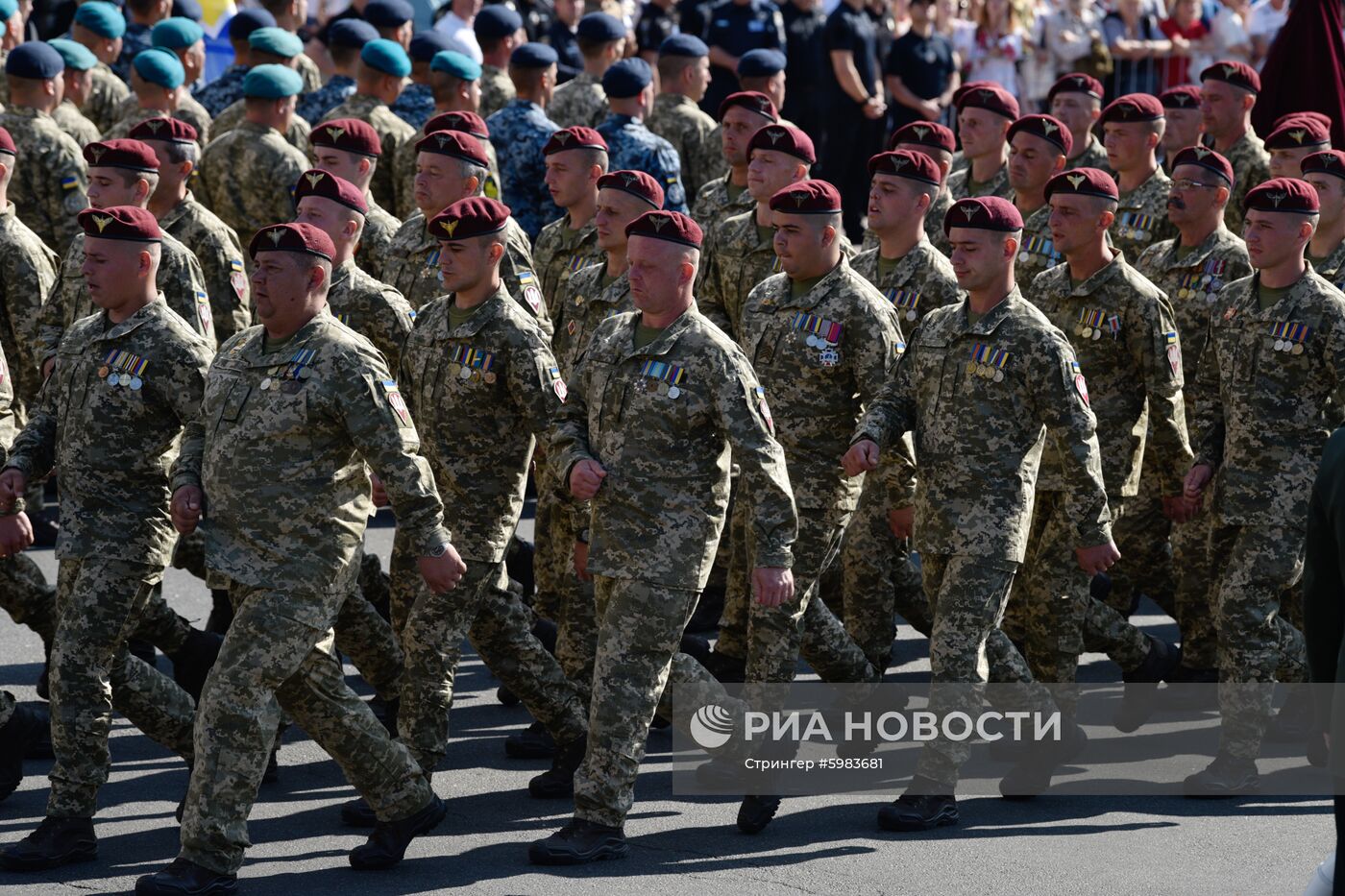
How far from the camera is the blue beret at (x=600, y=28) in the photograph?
44.9 feet

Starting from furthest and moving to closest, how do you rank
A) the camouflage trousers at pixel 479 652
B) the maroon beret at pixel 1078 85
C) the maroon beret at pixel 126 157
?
1. the maroon beret at pixel 1078 85
2. the maroon beret at pixel 126 157
3. the camouflage trousers at pixel 479 652

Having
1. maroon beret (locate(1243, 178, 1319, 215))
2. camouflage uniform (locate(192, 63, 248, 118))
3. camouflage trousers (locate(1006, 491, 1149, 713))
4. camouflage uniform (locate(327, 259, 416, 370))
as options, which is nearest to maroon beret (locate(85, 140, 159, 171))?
camouflage uniform (locate(327, 259, 416, 370))

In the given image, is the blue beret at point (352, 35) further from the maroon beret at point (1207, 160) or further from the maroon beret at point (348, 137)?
the maroon beret at point (1207, 160)

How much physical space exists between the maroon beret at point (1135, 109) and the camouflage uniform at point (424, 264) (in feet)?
11.1

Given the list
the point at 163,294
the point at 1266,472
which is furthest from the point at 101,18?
the point at 1266,472

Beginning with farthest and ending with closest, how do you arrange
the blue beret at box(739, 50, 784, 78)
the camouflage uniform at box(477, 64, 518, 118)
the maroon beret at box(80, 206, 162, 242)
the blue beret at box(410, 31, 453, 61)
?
the camouflage uniform at box(477, 64, 518, 118) < the blue beret at box(410, 31, 453, 61) < the blue beret at box(739, 50, 784, 78) < the maroon beret at box(80, 206, 162, 242)

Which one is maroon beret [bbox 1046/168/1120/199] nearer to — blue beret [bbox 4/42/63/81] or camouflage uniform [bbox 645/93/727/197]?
camouflage uniform [bbox 645/93/727/197]

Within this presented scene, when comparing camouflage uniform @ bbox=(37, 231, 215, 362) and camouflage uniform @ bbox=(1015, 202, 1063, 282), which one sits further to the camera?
camouflage uniform @ bbox=(1015, 202, 1063, 282)

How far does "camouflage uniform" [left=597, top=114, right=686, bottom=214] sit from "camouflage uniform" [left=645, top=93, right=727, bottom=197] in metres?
1.40

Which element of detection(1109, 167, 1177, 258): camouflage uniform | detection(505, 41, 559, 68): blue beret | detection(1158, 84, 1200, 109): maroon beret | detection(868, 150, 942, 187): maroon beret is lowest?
detection(505, 41, 559, 68): blue beret

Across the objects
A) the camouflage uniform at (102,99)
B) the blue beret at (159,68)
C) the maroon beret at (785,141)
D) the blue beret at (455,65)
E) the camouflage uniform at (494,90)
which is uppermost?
the maroon beret at (785,141)

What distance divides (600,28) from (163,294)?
619cm

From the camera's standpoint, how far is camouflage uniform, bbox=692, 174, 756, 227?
34.9 ft

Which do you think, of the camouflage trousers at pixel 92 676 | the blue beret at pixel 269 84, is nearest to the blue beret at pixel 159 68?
the blue beret at pixel 269 84
